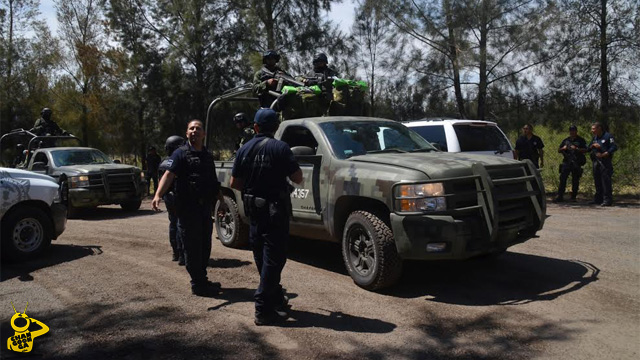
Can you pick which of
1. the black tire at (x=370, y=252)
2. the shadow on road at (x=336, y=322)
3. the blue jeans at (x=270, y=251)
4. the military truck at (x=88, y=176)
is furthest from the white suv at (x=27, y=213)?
the black tire at (x=370, y=252)

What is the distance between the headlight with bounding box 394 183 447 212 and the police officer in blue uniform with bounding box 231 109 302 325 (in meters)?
1.06

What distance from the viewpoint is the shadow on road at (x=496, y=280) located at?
16.1ft

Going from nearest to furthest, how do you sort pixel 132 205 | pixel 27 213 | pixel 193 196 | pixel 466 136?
pixel 193 196, pixel 27 213, pixel 466 136, pixel 132 205

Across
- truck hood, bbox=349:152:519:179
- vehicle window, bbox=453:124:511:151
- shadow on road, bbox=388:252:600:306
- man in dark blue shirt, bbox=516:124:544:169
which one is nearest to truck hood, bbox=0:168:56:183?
truck hood, bbox=349:152:519:179

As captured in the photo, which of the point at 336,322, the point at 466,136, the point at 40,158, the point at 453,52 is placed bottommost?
the point at 336,322

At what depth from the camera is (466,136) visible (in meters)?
8.99

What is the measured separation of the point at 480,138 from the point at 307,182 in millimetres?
4581

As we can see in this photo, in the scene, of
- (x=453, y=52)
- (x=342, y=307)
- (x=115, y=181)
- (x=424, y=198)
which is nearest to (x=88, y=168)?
(x=115, y=181)

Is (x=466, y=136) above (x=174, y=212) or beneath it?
above

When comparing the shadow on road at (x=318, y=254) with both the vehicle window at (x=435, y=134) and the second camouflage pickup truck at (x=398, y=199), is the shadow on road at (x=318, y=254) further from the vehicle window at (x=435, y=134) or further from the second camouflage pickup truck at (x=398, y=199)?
the vehicle window at (x=435, y=134)

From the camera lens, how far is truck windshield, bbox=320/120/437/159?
18.8 ft

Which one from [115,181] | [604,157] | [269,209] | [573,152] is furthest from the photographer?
[115,181]

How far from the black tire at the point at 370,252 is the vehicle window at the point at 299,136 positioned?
4.53ft

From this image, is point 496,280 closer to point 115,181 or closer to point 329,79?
point 329,79
